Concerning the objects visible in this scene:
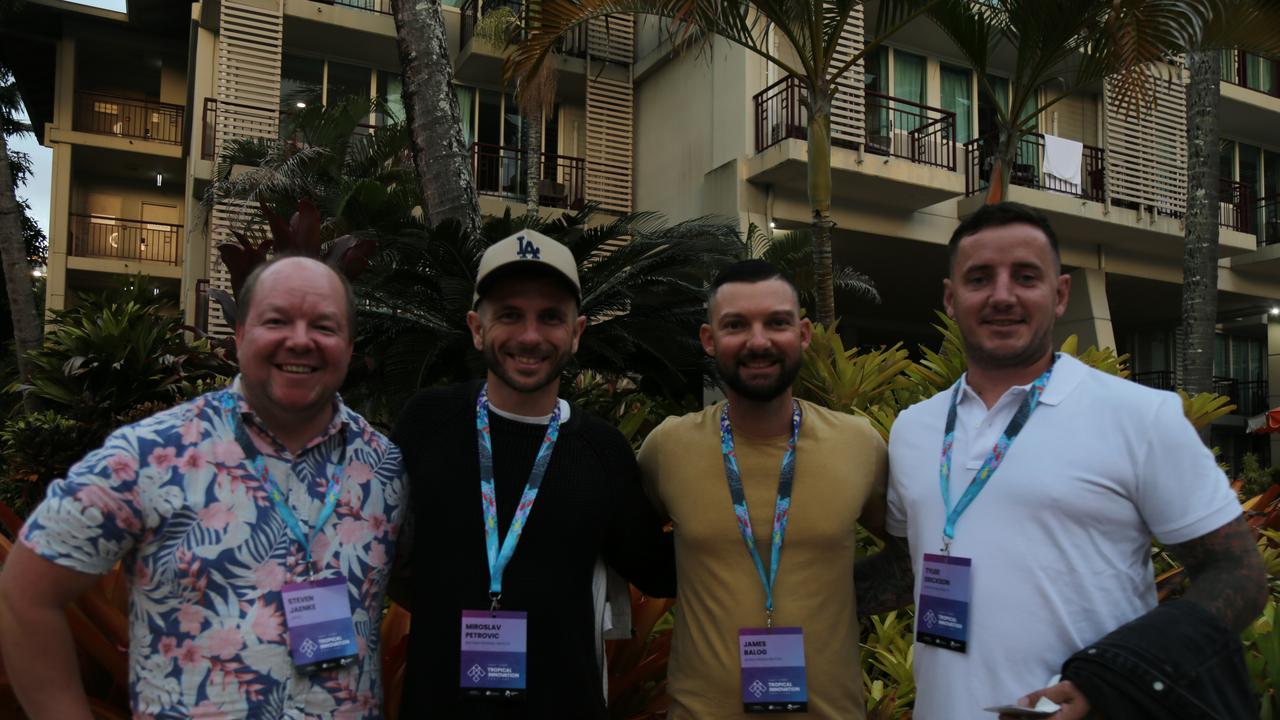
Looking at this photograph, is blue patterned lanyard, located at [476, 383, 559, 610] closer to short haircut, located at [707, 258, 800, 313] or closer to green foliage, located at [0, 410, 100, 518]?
short haircut, located at [707, 258, 800, 313]

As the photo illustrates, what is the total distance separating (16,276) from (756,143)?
36.4 ft

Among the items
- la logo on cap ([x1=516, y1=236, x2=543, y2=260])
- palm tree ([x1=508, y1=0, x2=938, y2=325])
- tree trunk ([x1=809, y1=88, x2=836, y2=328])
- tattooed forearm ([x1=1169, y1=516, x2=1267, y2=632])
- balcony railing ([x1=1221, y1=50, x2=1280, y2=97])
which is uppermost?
balcony railing ([x1=1221, y1=50, x2=1280, y2=97])

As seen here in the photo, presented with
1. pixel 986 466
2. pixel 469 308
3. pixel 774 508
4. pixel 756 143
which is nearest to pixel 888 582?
pixel 774 508

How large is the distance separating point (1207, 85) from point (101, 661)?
14.3 meters

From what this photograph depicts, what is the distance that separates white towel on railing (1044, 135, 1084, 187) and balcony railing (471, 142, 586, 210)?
26.5 feet

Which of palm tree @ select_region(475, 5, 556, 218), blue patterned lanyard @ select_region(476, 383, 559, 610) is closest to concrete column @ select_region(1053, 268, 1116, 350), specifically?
palm tree @ select_region(475, 5, 556, 218)

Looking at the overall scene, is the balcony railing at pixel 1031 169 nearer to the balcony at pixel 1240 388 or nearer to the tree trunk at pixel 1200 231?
the tree trunk at pixel 1200 231

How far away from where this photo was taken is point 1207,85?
12.6 m

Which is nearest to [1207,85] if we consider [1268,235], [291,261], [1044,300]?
[1268,235]

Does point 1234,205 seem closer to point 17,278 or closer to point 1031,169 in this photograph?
point 1031,169

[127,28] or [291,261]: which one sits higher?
[127,28]

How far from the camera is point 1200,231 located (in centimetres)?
1272

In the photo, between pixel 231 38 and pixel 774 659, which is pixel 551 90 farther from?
pixel 774 659

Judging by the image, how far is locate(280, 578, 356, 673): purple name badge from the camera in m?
2.05
